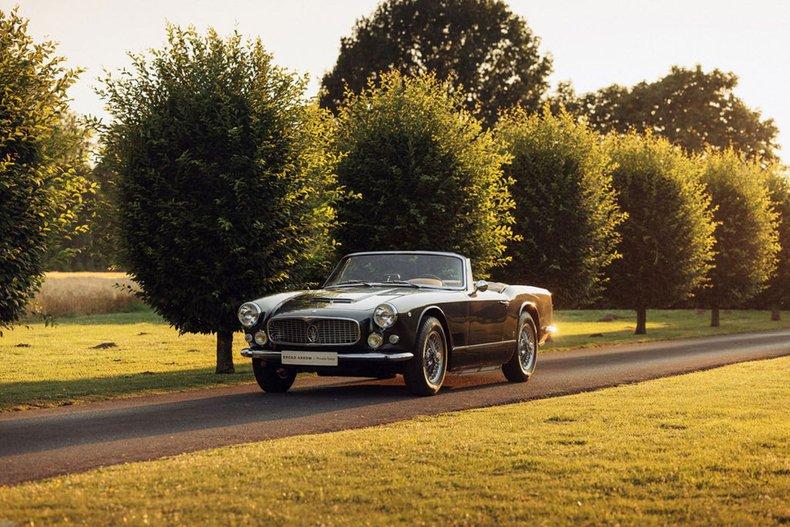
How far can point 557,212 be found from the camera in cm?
3097

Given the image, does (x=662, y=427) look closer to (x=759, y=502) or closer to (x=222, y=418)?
(x=759, y=502)

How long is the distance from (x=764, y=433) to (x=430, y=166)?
14.6 metres

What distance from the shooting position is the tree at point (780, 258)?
176 ft

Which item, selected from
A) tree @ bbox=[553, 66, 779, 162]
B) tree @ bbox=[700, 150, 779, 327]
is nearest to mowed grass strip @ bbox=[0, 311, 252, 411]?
tree @ bbox=[700, 150, 779, 327]

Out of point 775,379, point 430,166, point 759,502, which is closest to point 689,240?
point 430,166

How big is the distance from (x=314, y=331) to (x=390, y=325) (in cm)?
102

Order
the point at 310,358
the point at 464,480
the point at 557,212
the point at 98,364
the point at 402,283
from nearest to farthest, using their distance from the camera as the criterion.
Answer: the point at 464,480 → the point at 310,358 → the point at 402,283 → the point at 98,364 → the point at 557,212

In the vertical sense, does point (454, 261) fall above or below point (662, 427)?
above

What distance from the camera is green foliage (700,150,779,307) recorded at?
4600 centimetres

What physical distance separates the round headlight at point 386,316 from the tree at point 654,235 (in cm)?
2525

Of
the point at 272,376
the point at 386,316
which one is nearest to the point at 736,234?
the point at 272,376

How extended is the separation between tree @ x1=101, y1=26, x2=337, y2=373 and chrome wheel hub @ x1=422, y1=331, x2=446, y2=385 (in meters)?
4.60

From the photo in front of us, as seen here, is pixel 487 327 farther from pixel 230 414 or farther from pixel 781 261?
pixel 781 261

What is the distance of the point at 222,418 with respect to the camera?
1238 cm
